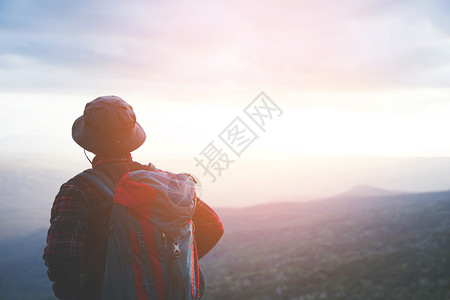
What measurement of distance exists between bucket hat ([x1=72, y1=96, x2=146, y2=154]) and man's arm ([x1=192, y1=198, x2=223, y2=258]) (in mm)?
1006

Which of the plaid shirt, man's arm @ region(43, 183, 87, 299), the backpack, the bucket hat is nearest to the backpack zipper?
the backpack

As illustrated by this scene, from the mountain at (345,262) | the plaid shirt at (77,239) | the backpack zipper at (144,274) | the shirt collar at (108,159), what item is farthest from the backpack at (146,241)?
the mountain at (345,262)

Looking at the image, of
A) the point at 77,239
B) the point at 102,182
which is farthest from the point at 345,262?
the point at 77,239

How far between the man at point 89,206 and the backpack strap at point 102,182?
3 cm

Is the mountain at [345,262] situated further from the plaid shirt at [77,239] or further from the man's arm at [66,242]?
the man's arm at [66,242]

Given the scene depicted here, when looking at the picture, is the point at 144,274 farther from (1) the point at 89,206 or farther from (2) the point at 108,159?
(2) the point at 108,159

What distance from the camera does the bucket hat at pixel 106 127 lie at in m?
3.34

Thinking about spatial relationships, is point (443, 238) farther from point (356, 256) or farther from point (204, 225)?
point (204, 225)

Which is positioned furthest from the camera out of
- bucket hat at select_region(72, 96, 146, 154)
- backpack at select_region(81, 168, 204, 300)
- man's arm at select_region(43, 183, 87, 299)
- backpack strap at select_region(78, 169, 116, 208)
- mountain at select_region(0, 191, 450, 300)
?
mountain at select_region(0, 191, 450, 300)

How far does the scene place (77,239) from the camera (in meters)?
2.95

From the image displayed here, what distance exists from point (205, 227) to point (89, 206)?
50.8 inches

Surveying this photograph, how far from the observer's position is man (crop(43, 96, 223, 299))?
2.90 m

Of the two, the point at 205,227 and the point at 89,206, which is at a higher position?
the point at 89,206

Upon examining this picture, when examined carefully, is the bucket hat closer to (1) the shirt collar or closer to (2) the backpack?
(1) the shirt collar
